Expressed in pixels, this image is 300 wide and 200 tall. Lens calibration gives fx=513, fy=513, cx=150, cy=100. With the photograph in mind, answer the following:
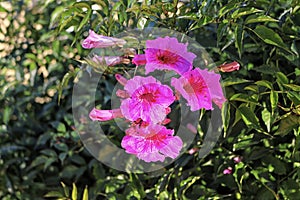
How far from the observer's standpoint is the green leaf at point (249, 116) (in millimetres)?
1126

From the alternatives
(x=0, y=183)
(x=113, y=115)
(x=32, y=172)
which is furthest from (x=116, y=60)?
(x=0, y=183)

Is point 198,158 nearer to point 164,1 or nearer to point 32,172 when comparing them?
point 164,1

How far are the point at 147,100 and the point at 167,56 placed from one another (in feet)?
0.35

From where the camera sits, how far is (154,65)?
3.23 feet

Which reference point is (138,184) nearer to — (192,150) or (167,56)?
(192,150)

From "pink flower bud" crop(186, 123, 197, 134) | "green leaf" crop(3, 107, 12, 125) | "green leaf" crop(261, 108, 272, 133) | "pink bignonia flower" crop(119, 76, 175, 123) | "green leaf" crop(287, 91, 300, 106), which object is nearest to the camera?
"pink bignonia flower" crop(119, 76, 175, 123)

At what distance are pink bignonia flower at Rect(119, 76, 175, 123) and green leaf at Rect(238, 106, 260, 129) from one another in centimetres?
23

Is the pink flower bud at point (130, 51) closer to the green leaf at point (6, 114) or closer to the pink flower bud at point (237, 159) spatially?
the pink flower bud at point (237, 159)

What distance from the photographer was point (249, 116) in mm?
1134

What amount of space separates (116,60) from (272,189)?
579mm

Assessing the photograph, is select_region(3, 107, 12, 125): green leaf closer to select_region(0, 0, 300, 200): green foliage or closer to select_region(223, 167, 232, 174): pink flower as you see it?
select_region(0, 0, 300, 200): green foliage

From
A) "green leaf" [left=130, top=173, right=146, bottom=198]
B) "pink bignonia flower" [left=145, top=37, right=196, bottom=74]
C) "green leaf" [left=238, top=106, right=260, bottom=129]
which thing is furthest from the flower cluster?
"green leaf" [left=130, top=173, right=146, bottom=198]

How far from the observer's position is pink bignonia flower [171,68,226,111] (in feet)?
3.24

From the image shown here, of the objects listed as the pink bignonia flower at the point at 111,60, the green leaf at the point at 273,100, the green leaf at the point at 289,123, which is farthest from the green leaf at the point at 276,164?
the pink bignonia flower at the point at 111,60
